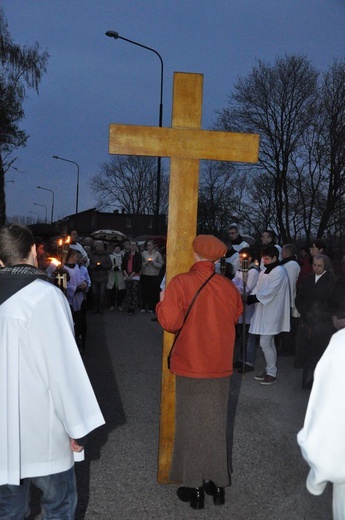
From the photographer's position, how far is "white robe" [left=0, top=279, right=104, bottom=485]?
2.90 metres

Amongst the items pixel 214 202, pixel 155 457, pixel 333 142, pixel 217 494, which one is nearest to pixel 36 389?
pixel 217 494

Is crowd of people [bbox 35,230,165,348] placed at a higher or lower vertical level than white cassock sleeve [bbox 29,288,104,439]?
lower

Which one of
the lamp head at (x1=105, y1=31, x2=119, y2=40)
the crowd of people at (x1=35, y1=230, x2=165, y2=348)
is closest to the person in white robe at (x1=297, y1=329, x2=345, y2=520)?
the crowd of people at (x1=35, y1=230, x2=165, y2=348)

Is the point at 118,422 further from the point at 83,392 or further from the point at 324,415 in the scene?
→ the point at 324,415

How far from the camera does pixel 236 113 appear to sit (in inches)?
1328

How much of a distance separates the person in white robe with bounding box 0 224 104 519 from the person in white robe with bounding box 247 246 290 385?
551 cm

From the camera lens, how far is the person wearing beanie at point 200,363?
172 inches

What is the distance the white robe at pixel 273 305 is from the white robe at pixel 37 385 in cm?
557

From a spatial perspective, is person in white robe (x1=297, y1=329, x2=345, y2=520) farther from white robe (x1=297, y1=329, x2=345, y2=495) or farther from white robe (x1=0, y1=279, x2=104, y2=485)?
white robe (x1=0, y1=279, x2=104, y2=485)

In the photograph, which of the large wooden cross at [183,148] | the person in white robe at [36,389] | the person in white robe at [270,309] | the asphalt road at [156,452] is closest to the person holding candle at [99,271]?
the asphalt road at [156,452]

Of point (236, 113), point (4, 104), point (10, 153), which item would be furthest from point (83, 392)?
point (236, 113)

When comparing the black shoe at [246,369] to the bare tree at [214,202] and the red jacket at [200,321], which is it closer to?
the red jacket at [200,321]

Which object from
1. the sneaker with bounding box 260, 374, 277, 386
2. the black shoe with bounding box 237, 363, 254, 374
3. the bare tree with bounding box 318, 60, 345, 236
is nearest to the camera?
the sneaker with bounding box 260, 374, 277, 386

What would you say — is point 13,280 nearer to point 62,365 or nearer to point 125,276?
point 62,365
